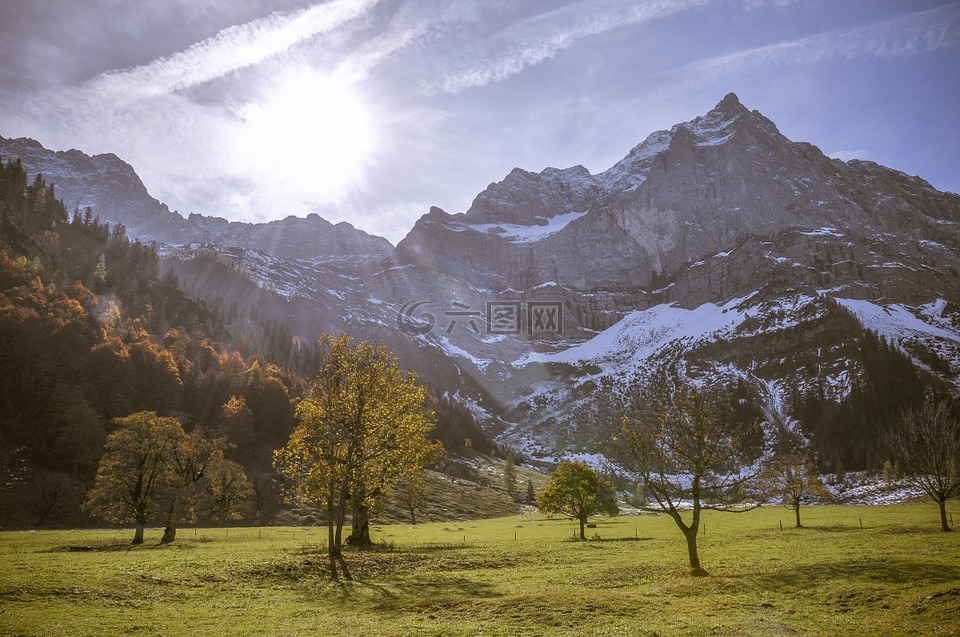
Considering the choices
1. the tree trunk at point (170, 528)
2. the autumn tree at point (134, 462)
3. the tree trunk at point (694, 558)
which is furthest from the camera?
the autumn tree at point (134, 462)

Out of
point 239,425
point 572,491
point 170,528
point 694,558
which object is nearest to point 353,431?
point 694,558

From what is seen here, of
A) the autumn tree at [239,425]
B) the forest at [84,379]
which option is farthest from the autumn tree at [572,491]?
the autumn tree at [239,425]

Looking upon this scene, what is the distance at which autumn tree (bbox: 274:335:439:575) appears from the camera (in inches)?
1407

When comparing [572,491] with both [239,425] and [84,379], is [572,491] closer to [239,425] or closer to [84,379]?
[239,425]

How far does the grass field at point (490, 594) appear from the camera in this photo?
60.3 feet

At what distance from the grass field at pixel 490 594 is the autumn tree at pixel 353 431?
5063 mm

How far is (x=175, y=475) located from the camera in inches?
2325

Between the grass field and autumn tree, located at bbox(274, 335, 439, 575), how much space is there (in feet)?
16.6

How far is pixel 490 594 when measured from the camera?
2538cm

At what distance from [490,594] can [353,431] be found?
1582 cm

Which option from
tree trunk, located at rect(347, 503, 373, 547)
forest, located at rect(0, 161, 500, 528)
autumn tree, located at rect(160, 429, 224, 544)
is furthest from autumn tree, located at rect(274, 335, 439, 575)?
forest, located at rect(0, 161, 500, 528)

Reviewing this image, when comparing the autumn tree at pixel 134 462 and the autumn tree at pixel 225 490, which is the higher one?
the autumn tree at pixel 134 462

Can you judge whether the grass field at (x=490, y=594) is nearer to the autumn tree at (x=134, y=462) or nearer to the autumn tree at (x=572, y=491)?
the autumn tree at (x=134, y=462)

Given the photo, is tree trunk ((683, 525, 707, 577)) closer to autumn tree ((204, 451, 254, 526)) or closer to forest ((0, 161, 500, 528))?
autumn tree ((204, 451, 254, 526))
